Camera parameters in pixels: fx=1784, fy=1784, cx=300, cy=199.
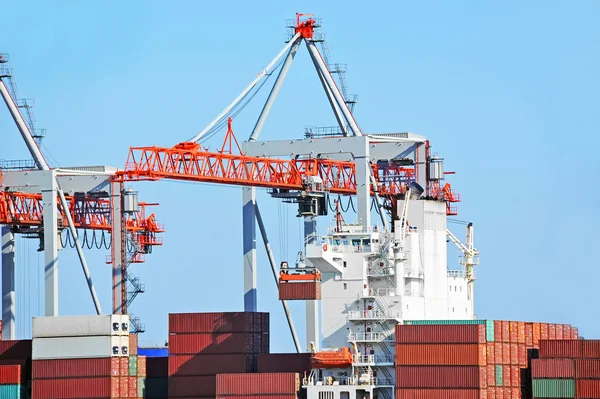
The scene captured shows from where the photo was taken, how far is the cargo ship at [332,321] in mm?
67500

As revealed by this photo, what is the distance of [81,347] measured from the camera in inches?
2958

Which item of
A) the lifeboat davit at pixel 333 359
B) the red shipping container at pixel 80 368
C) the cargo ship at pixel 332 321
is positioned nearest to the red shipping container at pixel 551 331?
the cargo ship at pixel 332 321

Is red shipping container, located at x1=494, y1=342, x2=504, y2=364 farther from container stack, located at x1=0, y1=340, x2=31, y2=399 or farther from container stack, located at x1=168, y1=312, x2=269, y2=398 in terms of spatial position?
container stack, located at x1=0, y1=340, x2=31, y2=399

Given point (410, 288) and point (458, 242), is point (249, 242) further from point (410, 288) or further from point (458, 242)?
point (410, 288)

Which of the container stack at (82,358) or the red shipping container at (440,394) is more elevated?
the container stack at (82,358)

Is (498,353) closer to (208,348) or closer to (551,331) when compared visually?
(551,331)

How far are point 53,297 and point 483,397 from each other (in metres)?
28.0

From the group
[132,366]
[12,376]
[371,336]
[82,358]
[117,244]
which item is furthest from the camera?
[117,244]

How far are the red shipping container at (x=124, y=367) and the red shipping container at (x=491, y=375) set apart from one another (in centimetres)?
1620

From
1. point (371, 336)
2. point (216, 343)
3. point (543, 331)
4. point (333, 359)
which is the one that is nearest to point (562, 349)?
point (543, 331)

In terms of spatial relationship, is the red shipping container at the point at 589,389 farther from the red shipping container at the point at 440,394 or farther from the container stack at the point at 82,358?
the container stack at the point at 82,358

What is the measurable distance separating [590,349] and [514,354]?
3.14 meters

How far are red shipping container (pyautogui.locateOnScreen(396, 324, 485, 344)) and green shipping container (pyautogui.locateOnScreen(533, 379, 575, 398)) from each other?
307 centimetres

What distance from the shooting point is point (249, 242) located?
286ft
